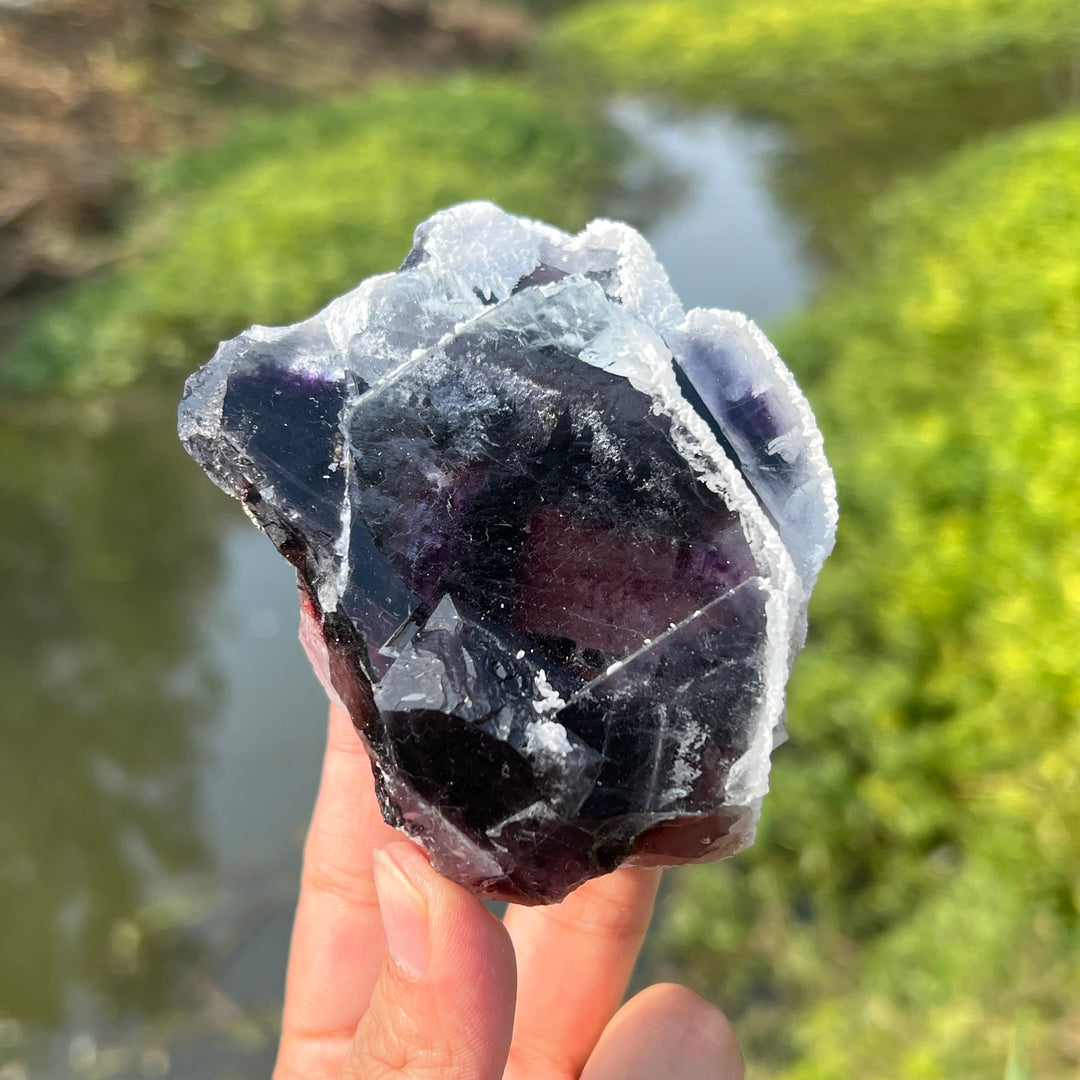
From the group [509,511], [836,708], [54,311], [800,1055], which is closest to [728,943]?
[800,1055]

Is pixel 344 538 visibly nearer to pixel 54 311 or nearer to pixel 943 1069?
pixel 943 1069

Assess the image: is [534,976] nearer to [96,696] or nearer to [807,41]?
[96,696]

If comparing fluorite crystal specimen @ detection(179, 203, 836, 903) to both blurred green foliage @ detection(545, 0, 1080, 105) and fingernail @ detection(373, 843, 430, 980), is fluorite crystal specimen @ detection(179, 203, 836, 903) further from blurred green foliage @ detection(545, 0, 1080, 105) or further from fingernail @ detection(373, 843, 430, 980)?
blurred green foliage @ detection(545, 0, 1080, 105)

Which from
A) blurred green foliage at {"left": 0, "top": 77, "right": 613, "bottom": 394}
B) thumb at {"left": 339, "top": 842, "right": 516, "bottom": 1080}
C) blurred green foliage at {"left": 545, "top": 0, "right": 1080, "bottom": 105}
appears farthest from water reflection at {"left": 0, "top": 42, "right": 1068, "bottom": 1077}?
blurred green foliage at {"left": 545, "top": 0, "right": 1080, "bottom": 105}

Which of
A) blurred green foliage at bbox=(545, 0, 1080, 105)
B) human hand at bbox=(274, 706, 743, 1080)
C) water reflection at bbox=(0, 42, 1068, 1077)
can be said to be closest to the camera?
human hand at bbox=(274, 706, 743, 1080)

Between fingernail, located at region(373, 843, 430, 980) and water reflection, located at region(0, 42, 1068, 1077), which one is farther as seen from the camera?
water reflection, located at region(0, 42, 1068, 1077)

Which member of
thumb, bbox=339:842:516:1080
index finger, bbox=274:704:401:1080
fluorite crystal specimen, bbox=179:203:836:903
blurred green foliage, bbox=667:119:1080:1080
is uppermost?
fluorite crystal specimen, bbox=179:203:836:903

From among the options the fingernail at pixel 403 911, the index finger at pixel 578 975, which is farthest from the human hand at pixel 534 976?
the fingernail at pixel 403 911
